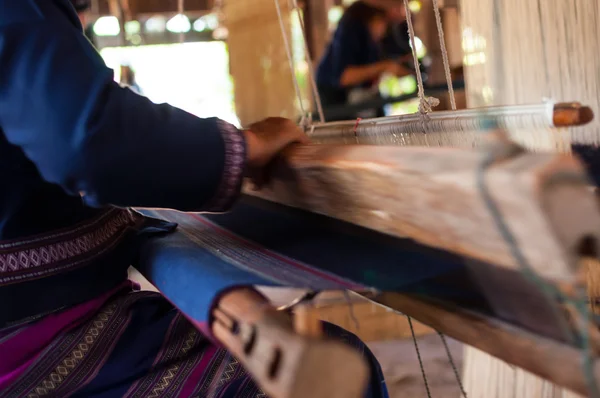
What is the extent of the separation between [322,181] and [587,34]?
615 mm

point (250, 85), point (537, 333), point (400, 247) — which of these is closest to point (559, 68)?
point (400, 247)

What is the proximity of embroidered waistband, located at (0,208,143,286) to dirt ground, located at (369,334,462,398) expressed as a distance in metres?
1.26

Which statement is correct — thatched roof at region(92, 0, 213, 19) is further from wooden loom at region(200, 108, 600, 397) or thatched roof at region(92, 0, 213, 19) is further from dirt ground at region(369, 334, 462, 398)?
wooden loom at region(200, 108, 600, 397)

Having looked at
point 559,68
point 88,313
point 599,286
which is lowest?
point 599,286

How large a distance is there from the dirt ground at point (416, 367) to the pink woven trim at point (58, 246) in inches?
49.3

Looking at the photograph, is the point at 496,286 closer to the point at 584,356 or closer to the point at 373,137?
the point at 584,356

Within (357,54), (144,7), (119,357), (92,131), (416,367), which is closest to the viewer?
(92,131)

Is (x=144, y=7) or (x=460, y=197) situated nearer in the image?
(x=460, y=197)

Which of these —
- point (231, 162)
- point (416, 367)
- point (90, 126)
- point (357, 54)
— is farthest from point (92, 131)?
point (357, 54)

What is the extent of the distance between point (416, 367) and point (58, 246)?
4.87ft

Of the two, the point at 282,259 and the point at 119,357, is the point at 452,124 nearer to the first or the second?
the point at 282,259

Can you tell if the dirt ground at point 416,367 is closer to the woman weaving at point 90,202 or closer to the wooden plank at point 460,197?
the woman weaving at point 90,202

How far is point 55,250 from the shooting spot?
701 mm

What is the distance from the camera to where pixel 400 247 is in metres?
0.60
